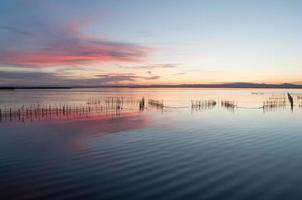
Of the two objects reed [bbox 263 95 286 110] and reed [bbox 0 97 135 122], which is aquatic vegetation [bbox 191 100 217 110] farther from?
reed [bbox 0 97 135 122]

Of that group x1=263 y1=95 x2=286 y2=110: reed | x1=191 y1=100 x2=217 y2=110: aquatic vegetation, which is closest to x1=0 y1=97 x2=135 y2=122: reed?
x1=191 y1=100 x2=217 y2=110: aquatic vegetation

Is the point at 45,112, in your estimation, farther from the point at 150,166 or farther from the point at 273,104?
the point at 273,104

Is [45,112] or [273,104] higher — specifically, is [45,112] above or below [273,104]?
below

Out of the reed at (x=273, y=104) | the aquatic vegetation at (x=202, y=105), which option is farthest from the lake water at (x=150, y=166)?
the reed at (x=273, y=104)

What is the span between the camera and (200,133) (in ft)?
77.4

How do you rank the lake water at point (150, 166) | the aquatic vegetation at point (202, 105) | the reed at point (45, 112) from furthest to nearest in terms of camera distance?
the aquatic vegetation at point (202, 105) → the reed at point (45, 112) → the lake water at point (150, 166)

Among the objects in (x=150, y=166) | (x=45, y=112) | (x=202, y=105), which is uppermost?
(x=202, y=105)

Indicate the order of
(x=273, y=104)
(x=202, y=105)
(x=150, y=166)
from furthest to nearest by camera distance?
(x=273, y=104) < (x=202, y=105) < (x=150, y=166)

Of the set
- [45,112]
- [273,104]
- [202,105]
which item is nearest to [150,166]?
[45,112]

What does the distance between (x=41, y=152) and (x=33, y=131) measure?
8.85 m

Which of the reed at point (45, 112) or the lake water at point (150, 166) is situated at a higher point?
the reed at point (45, 112)

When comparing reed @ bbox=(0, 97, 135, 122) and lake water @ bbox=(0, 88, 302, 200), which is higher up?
reed @ bbox=(0, 97, 135, 122)

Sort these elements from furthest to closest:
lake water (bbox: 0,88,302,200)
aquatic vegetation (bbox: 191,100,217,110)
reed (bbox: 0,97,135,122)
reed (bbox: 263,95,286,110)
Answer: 1. aquatic vegetation (bbox: 191,100,217,110)
2. reed (bbox: 263,95,286,110)
3. reed (bbox: 0,97,135,122)
4. lake water (bbox: 0,88,302,200)

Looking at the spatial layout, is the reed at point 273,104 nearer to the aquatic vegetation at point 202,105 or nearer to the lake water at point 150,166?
the aquatic vegetation at point 202,105
